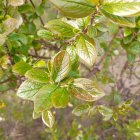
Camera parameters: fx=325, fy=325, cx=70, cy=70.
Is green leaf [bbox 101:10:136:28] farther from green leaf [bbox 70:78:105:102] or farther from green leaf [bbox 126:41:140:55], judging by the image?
green leaf [bbox 126:41:140:55]

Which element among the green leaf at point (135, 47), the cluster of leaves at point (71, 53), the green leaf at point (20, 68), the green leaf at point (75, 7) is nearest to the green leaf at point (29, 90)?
the cluster of leaves at point (71, 53)

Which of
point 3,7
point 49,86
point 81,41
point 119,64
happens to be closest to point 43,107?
point 49,86

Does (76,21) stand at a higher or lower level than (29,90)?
higher

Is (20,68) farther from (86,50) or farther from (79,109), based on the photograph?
(79,109)

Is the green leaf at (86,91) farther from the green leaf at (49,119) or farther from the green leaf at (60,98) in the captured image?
the green leaf at (49,119)

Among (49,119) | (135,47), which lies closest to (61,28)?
(49,119)

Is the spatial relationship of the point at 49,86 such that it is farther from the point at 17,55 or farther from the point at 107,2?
the point at 17,55
